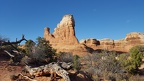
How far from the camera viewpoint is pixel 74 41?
57.5 meters

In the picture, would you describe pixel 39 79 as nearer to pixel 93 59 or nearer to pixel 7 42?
pixel 7 42

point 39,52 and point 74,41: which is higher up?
point 74,41

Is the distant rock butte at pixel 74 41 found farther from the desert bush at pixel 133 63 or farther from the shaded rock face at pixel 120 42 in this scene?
the desert bush at pixel 133 63

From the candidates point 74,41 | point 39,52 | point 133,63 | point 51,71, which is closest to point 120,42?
point 74,41

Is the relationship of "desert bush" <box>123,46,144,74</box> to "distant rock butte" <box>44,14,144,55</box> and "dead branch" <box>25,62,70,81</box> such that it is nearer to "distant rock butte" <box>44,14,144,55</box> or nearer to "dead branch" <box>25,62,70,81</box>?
"dead branch" <box>25,62,70,81</box>

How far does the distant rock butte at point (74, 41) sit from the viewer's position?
5580 cm

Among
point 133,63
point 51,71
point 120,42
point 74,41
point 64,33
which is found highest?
point 64,33

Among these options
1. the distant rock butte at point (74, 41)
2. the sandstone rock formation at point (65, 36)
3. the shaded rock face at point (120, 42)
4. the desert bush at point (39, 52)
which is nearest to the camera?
the desert bush at point (39, 52)

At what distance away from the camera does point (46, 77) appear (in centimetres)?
1434

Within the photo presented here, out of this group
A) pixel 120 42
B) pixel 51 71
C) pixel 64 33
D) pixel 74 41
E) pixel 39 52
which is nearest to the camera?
pixel 51 71

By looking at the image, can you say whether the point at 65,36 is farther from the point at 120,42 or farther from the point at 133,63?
the point at 133,63

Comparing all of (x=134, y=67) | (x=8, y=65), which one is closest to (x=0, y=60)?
(x=8, y=65)

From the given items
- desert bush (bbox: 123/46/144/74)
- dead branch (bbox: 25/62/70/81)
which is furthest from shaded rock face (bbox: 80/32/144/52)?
dead branch (bbox: 25/62/70/81)

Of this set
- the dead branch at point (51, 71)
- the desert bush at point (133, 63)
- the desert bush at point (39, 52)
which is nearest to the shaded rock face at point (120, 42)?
the desert bush at point (133, 63)
